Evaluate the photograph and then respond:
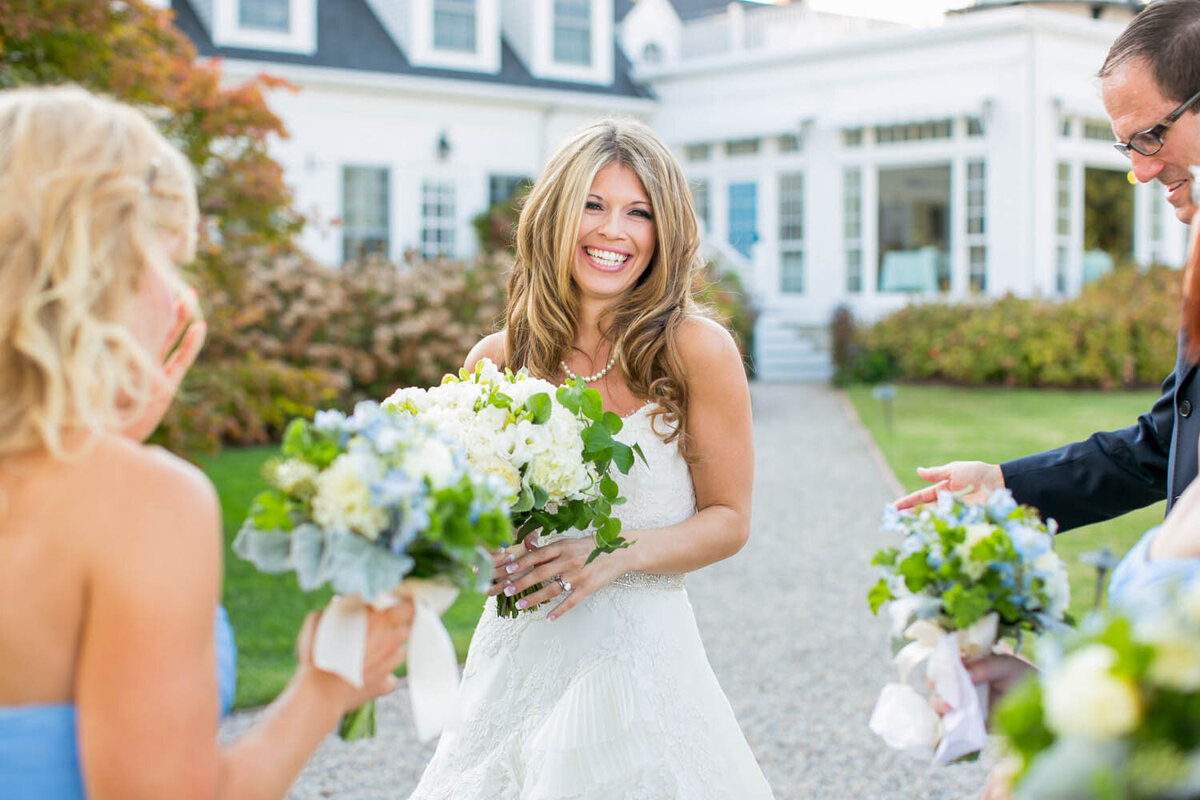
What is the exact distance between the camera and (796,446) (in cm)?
1316

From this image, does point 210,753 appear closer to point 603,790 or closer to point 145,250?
point 145,250

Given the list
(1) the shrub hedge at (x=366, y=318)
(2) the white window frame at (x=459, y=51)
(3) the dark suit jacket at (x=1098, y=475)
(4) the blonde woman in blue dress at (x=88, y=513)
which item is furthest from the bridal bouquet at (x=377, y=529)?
(2) the white window frame at (x=459, y=51)

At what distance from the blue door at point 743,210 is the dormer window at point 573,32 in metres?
3.78

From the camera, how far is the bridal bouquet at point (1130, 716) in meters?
1.17

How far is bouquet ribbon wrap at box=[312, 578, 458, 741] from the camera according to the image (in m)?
1.76

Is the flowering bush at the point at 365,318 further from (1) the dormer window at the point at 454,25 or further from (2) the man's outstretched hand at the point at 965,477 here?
(2) the man's outstretched hand at the point at 965,477

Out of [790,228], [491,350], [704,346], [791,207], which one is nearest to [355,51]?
[791,207]

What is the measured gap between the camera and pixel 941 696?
6.10ft

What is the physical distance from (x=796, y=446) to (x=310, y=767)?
8.98 metres

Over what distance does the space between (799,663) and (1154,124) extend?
13.7 feet

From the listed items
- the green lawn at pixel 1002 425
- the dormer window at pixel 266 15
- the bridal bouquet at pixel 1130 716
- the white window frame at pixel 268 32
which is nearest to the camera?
the bridal bouquet at pixel 1130 716

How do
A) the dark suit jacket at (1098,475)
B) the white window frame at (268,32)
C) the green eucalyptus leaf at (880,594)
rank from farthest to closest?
the white window frame at (268,32) → the dark suit jacket at (1098,475) → the green eucalyptus leaf at (880,594)

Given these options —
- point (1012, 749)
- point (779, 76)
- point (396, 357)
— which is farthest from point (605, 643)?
point (779, 76)

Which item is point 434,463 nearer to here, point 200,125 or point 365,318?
point 200,125
